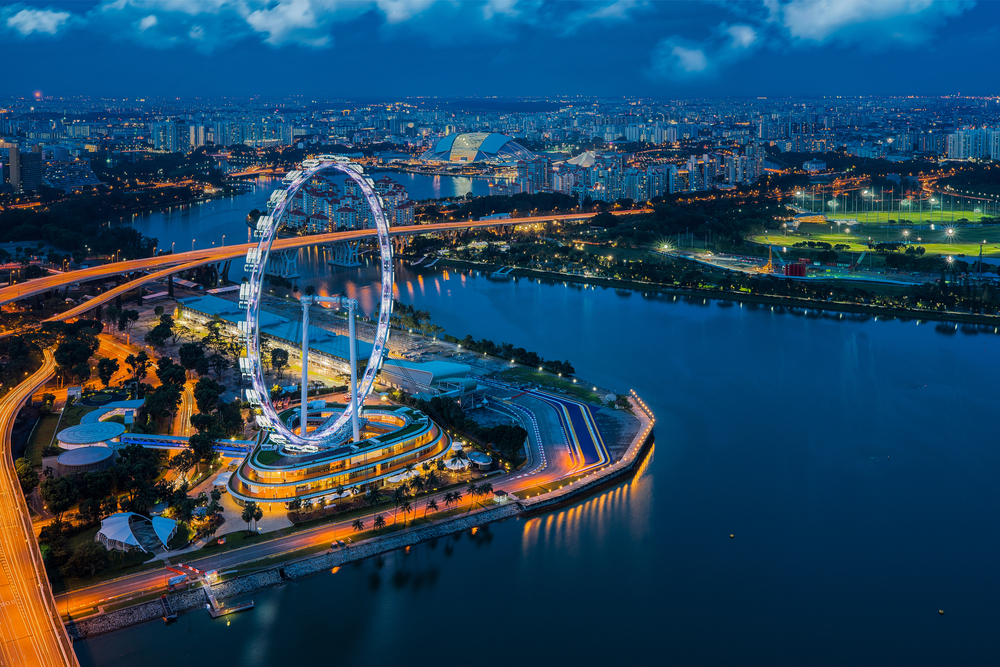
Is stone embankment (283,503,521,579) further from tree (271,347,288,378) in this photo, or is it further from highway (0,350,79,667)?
tree (271,347,288,378)

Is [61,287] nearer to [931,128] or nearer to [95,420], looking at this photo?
[95,420]

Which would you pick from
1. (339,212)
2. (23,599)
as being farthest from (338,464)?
(339,212)

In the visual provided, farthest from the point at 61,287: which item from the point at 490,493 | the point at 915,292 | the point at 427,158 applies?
the point at 427,158

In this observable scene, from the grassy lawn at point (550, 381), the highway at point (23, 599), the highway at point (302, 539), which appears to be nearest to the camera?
the highway at point (23, 599)

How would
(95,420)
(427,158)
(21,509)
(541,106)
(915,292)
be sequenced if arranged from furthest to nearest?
1. (541,106)
2. (427,158)
3. (915,292)
4. (95,420)
5. (21,509)

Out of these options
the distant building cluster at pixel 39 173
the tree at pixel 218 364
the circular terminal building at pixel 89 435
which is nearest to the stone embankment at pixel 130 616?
the circular terminal building at pixel 89 435

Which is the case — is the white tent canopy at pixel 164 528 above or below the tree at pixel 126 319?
below

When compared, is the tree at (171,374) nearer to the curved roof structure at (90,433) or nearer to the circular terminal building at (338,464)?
the curved roof structure at (90,433)
